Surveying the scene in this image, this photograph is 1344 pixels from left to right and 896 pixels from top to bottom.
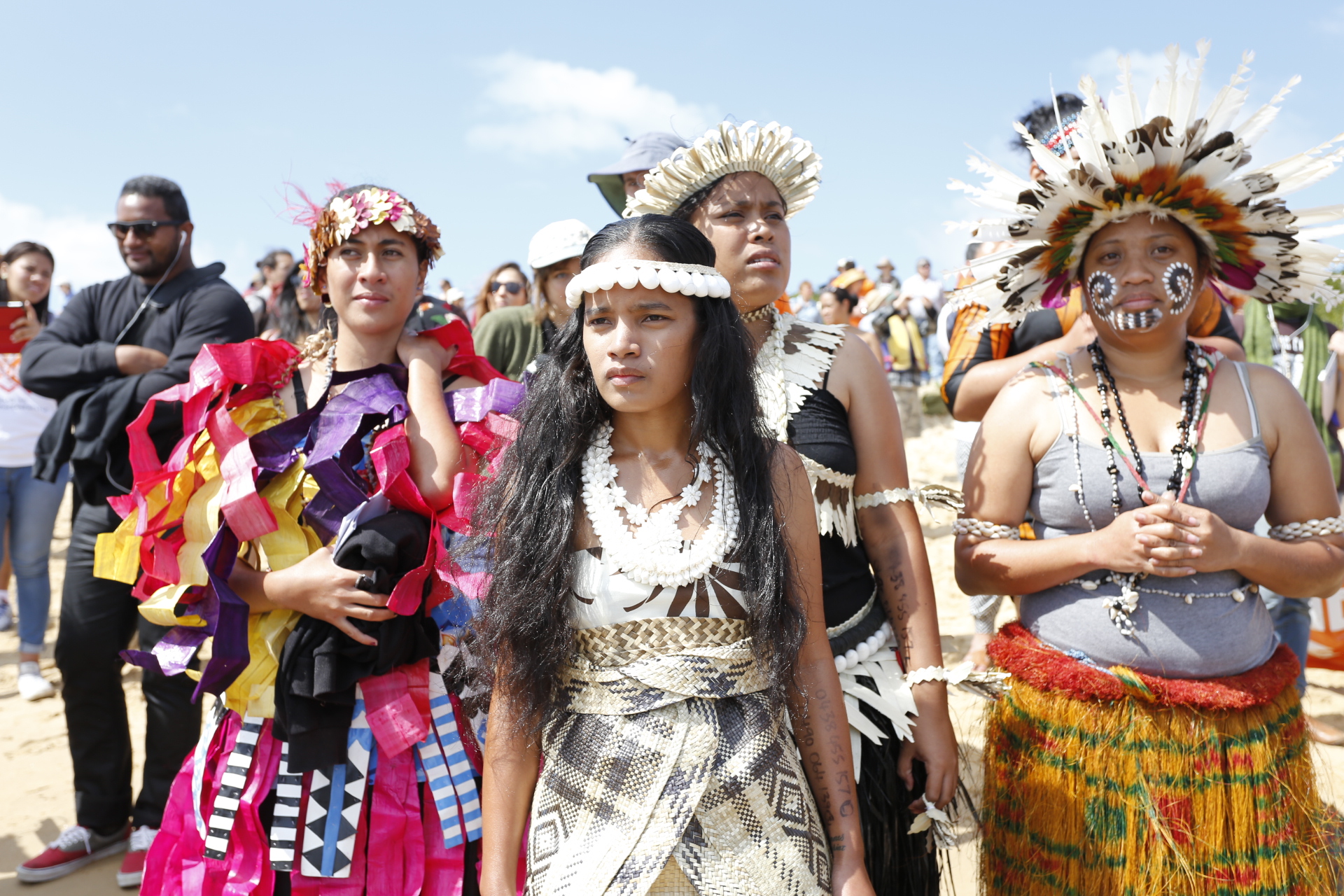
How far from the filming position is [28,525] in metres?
5.47

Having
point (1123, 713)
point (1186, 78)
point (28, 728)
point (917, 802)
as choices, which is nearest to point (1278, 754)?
point (1123, 713)

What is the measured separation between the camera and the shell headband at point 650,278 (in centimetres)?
172

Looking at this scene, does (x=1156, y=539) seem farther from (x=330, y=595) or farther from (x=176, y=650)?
(x=176, y=650)

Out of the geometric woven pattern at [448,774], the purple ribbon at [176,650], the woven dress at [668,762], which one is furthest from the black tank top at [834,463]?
the purple ribbon at [176,650]

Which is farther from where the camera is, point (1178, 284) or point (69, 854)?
point (69, 854)

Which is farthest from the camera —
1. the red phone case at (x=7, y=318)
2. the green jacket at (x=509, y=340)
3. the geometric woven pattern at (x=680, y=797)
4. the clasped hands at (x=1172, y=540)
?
the green jacket at (x=509, y=340)

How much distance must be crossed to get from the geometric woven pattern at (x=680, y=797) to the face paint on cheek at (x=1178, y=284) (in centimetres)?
134

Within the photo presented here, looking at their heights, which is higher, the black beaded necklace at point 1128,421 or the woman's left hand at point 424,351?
the woman's left hand at point 424,351

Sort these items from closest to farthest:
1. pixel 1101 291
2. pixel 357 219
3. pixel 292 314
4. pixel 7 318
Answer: pixel 1101 291 < pixel 357 219 < pixel 7 318 < pixel 292 314

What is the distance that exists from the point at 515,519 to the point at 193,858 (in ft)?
4.32

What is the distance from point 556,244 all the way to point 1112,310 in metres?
2.48

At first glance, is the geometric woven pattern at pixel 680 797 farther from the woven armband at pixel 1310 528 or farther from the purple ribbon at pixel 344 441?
the woven armband at pixel 1310 528

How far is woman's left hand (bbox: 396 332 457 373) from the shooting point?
2.47 metres

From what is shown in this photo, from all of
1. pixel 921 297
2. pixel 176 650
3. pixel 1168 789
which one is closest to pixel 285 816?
pixel 176 650
